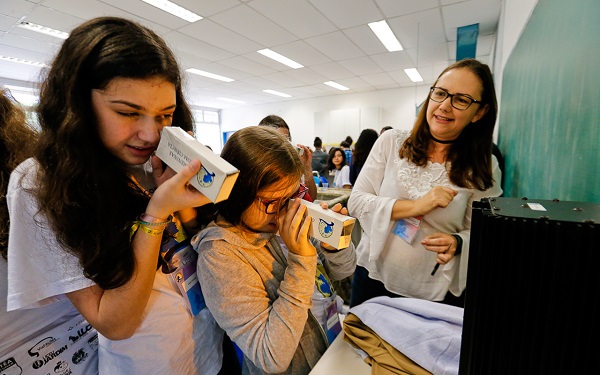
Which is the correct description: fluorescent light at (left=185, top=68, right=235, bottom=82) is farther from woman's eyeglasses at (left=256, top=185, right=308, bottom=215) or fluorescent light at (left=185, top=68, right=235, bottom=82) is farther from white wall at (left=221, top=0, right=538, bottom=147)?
woman's eyeglasses at (left=256, top=185, right=308, bottom=215)

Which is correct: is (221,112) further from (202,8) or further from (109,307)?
(109,307)

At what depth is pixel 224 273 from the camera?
696 millimetres

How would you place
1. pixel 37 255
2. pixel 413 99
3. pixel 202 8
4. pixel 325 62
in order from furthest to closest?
pixel 413 99 → pixel 325 62 → pixel 202 8 → pixel 37 255

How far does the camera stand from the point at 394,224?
3.82 ft

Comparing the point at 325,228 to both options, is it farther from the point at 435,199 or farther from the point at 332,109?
the point at 332,109

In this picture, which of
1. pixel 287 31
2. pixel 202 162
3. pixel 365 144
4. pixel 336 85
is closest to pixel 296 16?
pixel 287 31

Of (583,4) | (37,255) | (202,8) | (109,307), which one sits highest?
(202,8)

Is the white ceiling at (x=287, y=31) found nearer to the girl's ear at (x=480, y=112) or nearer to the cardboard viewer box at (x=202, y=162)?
the cardboard viewer box at (x=202, y=162)

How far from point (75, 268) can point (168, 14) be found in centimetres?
422

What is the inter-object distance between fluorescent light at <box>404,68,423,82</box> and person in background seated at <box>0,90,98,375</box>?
24.4 ft

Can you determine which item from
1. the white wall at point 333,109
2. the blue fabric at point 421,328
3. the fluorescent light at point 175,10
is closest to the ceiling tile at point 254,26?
the fluorescent light at point 175,10

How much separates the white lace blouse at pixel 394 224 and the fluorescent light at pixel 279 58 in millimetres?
4755

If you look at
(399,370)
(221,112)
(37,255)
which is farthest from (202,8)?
(221,112)

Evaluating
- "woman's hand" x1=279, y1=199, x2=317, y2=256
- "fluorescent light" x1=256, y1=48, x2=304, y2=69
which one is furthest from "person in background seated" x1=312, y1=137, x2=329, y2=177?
"woman's hand" x1=279, y1=199, x2=317, y2=256
